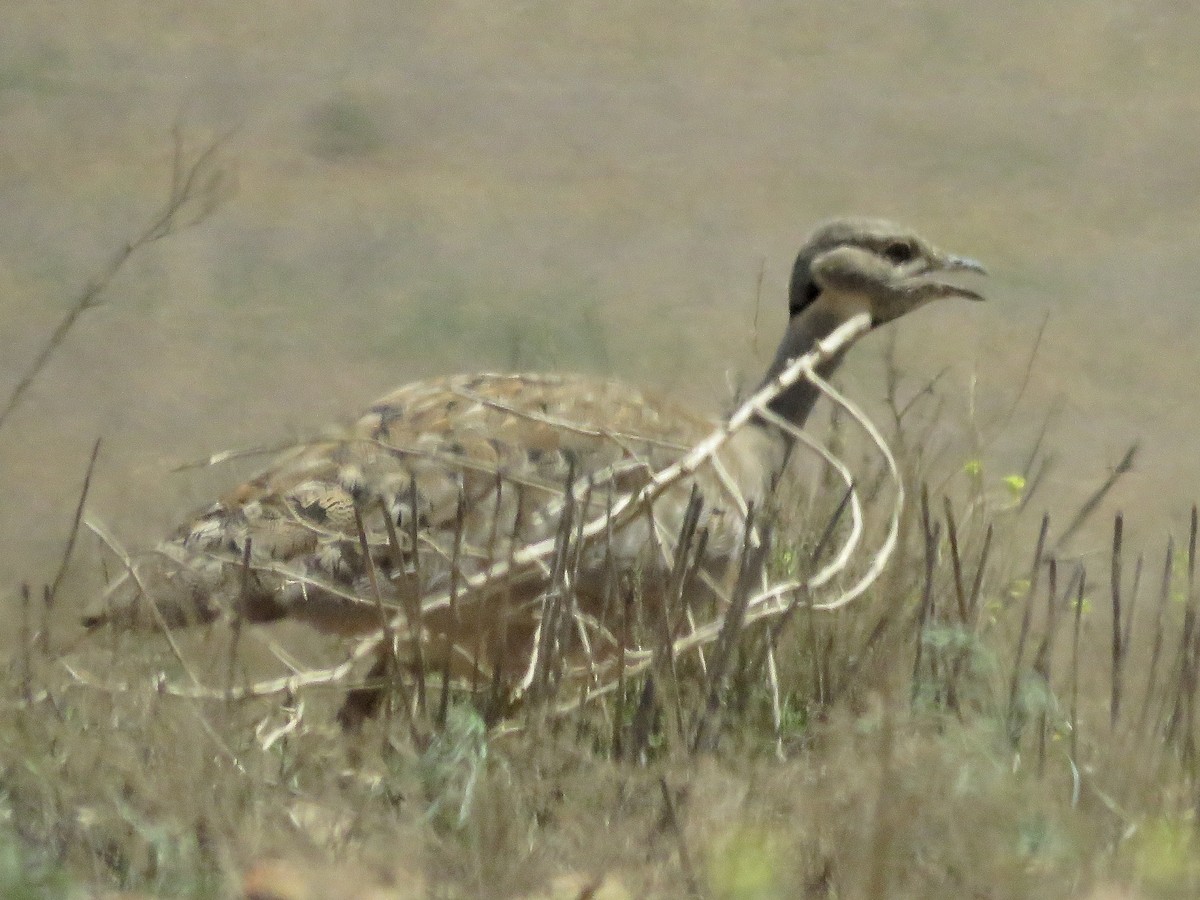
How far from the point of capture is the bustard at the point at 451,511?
10.9ft

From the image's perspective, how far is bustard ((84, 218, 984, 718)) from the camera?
130 inches

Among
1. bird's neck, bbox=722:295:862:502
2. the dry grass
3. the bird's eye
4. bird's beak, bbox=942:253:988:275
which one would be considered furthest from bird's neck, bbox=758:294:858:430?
the dry grass

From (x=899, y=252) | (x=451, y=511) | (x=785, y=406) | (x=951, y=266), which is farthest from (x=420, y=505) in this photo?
(x=951, y=266)

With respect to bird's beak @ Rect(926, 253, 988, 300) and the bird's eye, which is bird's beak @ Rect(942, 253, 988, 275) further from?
the bird's eye

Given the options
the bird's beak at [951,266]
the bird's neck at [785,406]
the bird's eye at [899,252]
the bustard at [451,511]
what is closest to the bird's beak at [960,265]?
the bird's beak at [951,266]

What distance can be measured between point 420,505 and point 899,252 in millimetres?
1498

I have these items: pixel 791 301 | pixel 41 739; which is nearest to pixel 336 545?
pixel 41 739

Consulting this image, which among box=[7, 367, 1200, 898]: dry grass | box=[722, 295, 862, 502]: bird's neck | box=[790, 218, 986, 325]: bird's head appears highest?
box=[790, 218, 986, 325]: bird's head

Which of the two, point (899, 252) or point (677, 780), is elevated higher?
point (899, 252)

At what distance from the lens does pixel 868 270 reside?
4406mm

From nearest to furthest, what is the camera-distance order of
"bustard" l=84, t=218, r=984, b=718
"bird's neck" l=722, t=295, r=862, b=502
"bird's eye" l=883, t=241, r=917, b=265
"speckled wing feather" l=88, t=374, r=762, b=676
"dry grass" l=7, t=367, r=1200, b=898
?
"dry grass" l=7, t=367, r=1200, b=898
"bustard" l=84, t=218, r=984, b=718
"speckled wing feather" l=88, t=374, r=762, b=676
"bird's neck" l=722, t=295, r=862, b=502
"bird's eye" l=883, t=241, r=917, b=265

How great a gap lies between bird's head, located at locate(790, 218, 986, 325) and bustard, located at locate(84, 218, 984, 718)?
49 centimetres

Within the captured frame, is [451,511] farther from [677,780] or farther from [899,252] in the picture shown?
[899,252]

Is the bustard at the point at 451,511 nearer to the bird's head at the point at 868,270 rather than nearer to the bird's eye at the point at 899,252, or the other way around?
the bird's head at the point at 868,270
